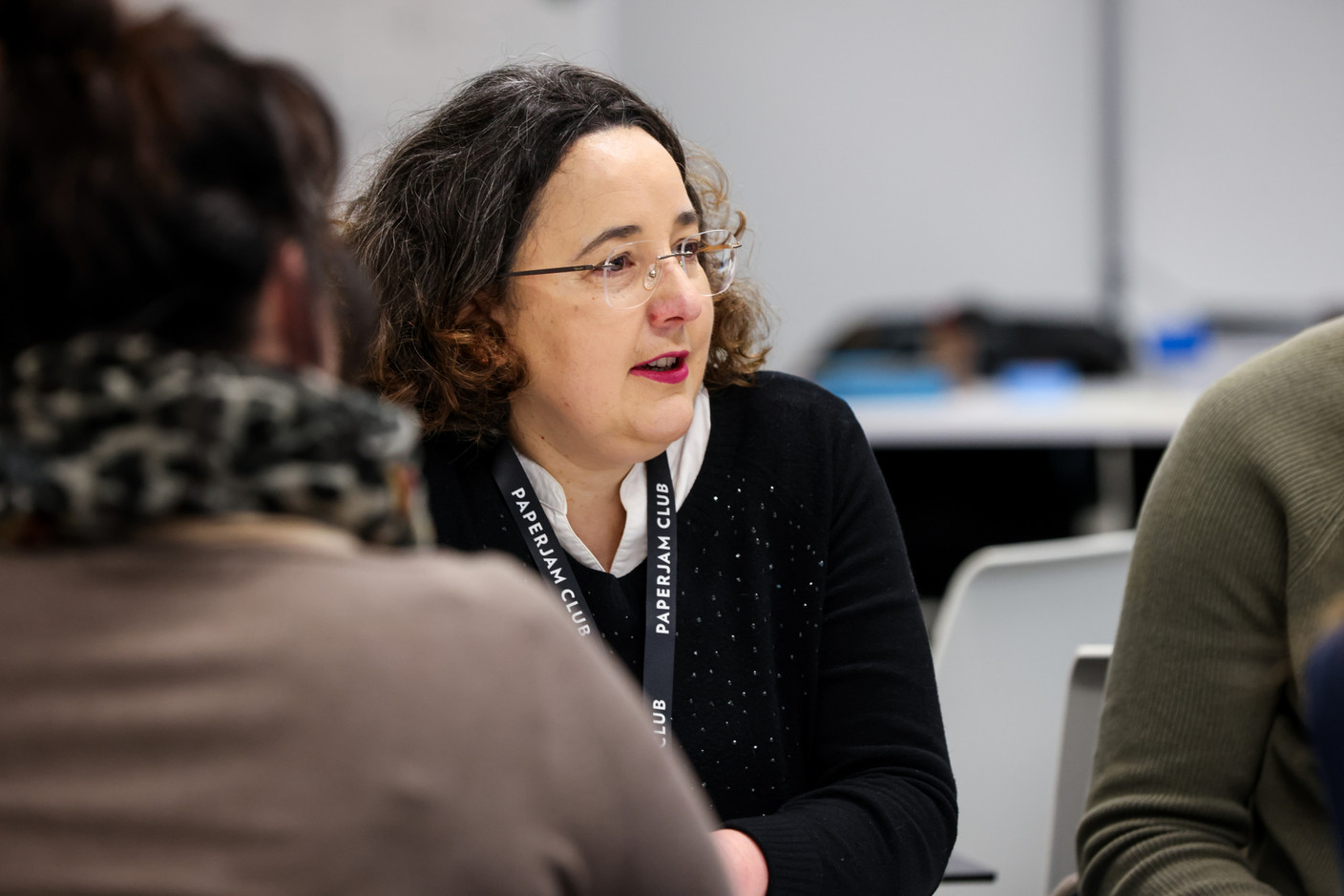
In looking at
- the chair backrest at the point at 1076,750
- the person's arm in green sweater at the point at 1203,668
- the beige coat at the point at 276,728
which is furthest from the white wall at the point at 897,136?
the beige coat at the point at 276,728

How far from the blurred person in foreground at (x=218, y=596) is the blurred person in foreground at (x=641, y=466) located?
2.32ft

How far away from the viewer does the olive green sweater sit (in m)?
1.21

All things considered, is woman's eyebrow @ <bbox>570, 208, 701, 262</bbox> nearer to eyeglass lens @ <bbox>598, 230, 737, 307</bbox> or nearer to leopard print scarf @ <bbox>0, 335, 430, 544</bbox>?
eyeglass lens @ <bbox>598, 230, 737, 307</bbox>

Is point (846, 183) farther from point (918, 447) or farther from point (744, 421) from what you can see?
point (744, 421)

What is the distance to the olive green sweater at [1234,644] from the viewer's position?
121cm

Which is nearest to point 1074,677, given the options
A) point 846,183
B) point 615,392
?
point 615,392

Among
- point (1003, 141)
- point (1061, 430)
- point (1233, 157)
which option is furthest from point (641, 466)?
point (1233, 157)

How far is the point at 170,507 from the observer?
2.25 feet

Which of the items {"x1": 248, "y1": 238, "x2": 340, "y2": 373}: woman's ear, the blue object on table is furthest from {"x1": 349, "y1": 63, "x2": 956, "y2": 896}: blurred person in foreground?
the blue object on table

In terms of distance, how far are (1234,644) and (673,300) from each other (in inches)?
27.3

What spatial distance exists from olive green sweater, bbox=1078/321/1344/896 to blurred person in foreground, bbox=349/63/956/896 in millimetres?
249

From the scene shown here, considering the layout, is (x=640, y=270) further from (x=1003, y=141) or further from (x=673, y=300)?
(x=1003, y=141)

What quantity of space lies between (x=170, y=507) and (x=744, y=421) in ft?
3.33

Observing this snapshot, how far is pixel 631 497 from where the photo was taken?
1.54 m
